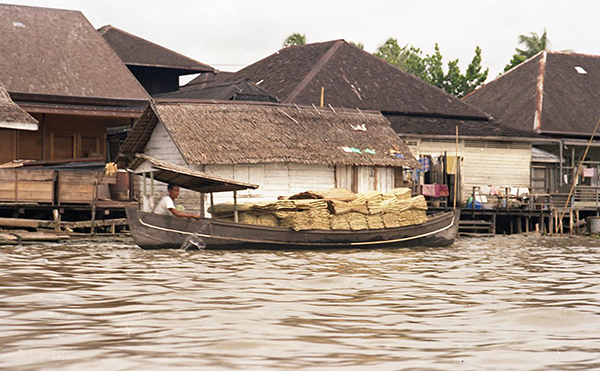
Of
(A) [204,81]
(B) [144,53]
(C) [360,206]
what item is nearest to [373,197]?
(C) [360,206]

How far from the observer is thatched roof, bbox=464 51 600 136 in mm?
35469

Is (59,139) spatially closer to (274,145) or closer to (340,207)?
(274,145)

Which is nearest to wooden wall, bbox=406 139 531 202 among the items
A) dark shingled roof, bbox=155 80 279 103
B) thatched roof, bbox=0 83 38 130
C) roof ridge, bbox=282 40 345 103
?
roof ridge, bbox=282 40 345 103

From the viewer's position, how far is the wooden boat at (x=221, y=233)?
1853 cm

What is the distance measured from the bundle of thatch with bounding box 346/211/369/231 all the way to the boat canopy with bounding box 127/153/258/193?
2.43 metres

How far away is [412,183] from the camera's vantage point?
30.6m

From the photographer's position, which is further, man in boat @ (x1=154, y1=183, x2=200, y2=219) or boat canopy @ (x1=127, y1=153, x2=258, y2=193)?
boat canopy @ (x1=127, y1=153, x2=258, y2=193)

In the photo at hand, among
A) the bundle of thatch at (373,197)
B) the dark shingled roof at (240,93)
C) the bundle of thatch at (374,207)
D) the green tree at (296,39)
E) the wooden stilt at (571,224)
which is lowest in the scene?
the wooden stilt at (571,224)

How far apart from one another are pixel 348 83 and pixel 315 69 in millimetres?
1515

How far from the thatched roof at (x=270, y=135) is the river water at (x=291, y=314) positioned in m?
8.23

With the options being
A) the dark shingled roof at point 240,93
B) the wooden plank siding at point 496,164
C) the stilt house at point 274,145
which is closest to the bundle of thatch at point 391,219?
the stilt house at point 274,145

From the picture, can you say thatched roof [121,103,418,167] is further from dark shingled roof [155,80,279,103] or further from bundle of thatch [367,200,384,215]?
bundle of thatch [367,200,384,215]

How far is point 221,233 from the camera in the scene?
19.0 metres

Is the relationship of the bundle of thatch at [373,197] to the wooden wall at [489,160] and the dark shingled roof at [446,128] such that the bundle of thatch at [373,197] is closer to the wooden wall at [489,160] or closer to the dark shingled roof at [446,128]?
the dark shingled roof at [446,128]
